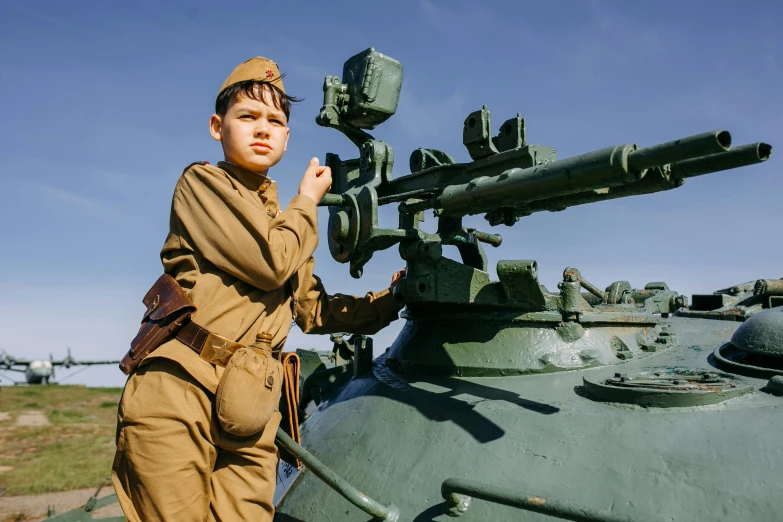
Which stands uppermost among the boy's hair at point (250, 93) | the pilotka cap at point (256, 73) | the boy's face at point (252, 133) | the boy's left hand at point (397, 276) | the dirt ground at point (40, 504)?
the pilotka cap at point (256, 73)

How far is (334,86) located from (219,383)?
7.03 ft

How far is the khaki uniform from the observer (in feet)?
8.34

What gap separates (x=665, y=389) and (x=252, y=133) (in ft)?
7.20

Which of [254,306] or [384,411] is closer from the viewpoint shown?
[254,306]

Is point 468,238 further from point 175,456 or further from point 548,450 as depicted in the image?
point 175,456

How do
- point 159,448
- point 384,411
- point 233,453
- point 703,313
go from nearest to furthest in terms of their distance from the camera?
1. point 159,448
2. point 233,453
3. point 384,411
4. point 703,313

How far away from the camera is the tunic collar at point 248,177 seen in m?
3.05

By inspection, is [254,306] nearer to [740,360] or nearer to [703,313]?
[740,360]

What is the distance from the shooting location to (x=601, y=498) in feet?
7.79

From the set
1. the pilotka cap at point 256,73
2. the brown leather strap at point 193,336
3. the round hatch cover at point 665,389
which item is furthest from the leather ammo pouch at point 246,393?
the round hatch cover at point 665,389

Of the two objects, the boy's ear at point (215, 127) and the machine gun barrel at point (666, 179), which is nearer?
the machine gun barrel at point (666, 179)

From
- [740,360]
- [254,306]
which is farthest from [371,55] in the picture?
[740,360]

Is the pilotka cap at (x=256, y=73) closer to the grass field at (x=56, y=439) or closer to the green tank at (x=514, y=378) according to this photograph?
the green tank at (x=514, y=378)

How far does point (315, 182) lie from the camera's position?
315 centimetres
